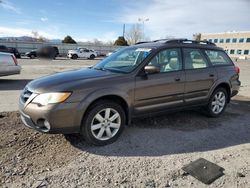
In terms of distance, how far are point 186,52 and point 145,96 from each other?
1.44m

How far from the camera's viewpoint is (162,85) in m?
4.51

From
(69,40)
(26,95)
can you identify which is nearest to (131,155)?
(26,95)

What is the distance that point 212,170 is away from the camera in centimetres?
335

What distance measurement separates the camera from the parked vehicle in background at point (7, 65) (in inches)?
400

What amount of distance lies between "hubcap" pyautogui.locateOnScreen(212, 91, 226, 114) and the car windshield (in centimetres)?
217

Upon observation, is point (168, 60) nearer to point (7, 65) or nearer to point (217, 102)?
point (217, 102)

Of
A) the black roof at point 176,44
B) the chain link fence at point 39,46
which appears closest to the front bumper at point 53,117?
the black roof at point 176,44

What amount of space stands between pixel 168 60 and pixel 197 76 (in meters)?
0.80

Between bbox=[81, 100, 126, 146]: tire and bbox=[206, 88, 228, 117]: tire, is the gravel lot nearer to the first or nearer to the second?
bbox=[81, 100, 126, 146]: tire

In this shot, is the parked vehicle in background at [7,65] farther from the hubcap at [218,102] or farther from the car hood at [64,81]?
the hubcap at [218,102]

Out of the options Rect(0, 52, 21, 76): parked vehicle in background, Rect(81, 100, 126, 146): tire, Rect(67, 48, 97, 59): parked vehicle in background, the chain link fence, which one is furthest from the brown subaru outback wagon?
the chain link fence

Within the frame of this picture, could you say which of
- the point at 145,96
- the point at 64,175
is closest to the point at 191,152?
the point at 145,96

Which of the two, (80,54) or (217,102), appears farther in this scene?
(80,54)

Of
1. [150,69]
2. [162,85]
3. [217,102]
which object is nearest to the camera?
[150,69]
